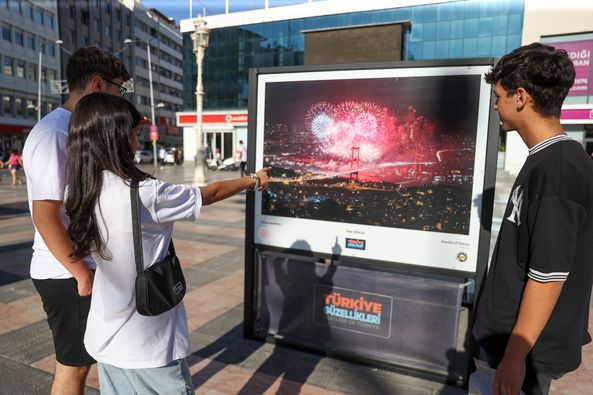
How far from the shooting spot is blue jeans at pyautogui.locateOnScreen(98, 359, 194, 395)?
5.32 ft

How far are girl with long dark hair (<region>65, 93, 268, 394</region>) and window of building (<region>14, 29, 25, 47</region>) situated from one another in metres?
53.3

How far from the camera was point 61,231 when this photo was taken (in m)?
1.89

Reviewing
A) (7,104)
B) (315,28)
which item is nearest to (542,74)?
(315,28)

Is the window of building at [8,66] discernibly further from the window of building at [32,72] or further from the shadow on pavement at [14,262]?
the shadow on pavement at [14,262]

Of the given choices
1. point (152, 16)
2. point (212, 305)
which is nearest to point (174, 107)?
point (152, 16)

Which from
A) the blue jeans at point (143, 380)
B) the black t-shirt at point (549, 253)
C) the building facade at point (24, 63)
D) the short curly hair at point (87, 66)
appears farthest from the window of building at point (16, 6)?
the black t-shirt at point (549, 253)

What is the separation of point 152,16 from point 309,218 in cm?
7972

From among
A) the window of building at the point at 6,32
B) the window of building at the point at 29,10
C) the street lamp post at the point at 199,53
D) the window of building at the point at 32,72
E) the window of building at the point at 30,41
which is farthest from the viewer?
the window of building at the point at 32,72

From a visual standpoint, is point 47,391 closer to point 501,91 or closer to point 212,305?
point 212,305

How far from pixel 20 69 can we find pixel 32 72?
1.54m

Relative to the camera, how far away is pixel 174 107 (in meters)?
82.3

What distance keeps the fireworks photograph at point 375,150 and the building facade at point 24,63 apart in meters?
45.6

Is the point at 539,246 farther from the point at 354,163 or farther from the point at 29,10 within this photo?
the point at 29,10

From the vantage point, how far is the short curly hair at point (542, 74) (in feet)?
4.69
